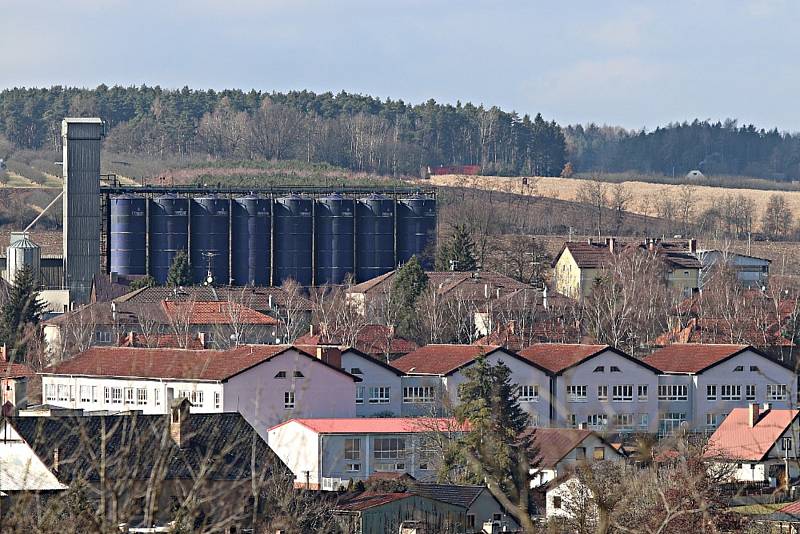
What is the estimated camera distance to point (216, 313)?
5425 cm

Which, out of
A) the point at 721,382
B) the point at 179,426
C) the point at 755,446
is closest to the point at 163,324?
the point at 721,382

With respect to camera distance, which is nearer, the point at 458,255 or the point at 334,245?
the point at 458,255

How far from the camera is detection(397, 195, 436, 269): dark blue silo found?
233 ft

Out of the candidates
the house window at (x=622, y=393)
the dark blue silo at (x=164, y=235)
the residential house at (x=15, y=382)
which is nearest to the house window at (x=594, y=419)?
the house window at (x=622, y=393)

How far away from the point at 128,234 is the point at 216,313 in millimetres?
14077

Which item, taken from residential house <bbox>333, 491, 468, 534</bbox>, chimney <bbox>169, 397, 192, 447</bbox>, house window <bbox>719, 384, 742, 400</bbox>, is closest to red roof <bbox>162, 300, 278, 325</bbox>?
house window <bbox>719, 384, 742, 400</bbox>

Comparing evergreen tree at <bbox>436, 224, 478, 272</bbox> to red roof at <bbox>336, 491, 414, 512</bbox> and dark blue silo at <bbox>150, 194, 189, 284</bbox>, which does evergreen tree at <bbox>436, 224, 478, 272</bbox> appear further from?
red roof at <bbox>336, 491, 414, 512</bbox>

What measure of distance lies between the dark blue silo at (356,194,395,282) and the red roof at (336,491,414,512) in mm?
45718

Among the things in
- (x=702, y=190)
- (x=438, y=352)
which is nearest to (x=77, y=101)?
(x=702, y=190)

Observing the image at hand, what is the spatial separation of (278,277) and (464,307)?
15485 millimetres

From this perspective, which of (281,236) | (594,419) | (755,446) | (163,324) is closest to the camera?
(755,446)

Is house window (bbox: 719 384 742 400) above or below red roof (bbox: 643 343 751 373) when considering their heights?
below

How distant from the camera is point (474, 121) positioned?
127 metres

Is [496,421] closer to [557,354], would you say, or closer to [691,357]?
[557,354]
